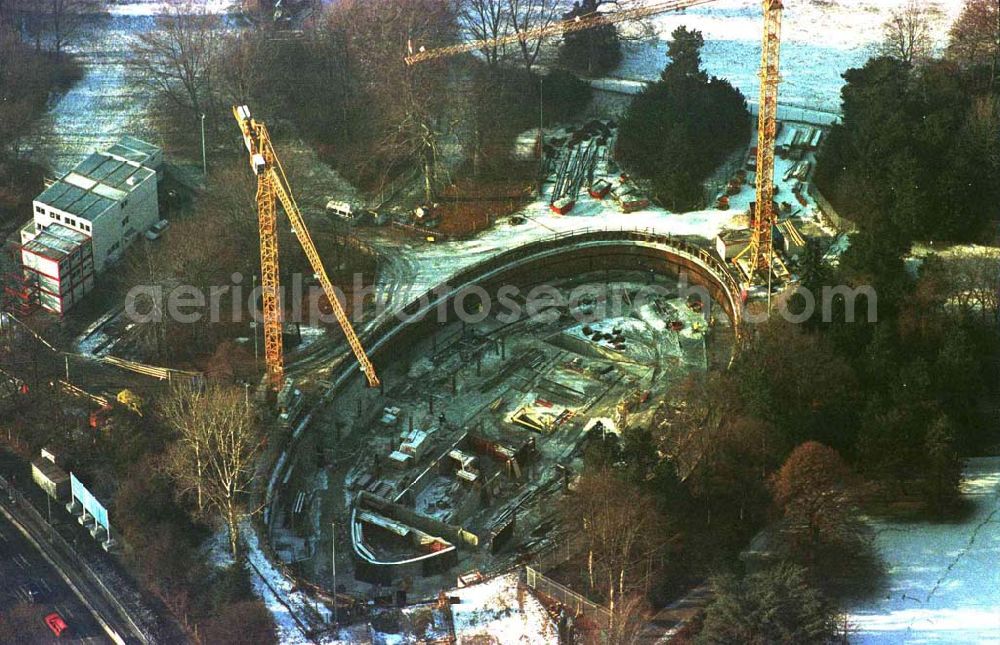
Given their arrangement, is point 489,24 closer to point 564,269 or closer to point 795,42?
point 564,269

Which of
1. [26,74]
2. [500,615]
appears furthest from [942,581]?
[26,74]

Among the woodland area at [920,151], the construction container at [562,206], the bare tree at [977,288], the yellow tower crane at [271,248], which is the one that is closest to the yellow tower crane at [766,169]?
the woodland area at [920,151]

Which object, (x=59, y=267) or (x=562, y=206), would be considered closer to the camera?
(x=59, y=267)

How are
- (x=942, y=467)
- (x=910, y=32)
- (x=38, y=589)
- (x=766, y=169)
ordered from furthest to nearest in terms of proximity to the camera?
(x=910, y=32) → (x=766, y=169) → (x=942, y=467) → (x=38, y=589)

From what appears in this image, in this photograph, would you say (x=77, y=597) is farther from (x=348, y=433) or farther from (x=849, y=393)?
(x=849, y=393)

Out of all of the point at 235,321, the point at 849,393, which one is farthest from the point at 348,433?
the point at 849,393

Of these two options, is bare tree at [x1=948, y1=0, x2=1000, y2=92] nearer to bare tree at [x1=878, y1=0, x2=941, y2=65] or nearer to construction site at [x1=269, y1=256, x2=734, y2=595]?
bare tree at [x1=878, y1=0, x2=941, y2=65]
